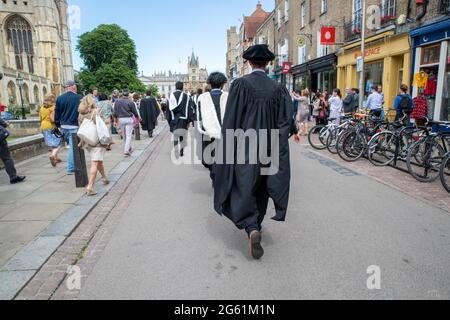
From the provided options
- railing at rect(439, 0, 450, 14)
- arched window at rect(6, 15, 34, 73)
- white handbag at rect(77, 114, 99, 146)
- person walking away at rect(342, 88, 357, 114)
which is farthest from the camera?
arched window at rect(6, 15, 34, 73)

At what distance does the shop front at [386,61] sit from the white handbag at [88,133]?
36.6ft

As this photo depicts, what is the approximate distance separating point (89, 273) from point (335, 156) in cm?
770

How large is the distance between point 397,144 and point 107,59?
56372 millimetres

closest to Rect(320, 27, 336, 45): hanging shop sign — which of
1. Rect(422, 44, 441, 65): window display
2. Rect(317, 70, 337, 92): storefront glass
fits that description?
Rect(317, 70, 337, 92): storefront glass

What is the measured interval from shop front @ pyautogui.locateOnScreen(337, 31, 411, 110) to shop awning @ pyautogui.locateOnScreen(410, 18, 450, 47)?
22.6 inches

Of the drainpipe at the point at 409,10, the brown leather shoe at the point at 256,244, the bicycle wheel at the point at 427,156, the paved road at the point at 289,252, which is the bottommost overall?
the paved road at the point at 289,252

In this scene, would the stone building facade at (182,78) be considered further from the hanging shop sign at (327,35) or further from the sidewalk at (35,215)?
the sidewalk at (35,215)

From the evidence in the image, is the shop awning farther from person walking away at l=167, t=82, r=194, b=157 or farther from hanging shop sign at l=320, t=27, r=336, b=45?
person walking away at l=167, t=82, r=194, b=157

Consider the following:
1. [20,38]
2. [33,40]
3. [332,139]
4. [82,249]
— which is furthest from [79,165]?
[20,38]

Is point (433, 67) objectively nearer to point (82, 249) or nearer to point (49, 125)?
point (49, 125)

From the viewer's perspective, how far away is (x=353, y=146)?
856cm

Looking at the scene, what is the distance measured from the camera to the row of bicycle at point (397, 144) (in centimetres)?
629

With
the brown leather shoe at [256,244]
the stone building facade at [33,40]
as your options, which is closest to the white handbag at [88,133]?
the brown leather shoe at [256,244]

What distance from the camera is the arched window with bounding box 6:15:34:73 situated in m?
62.2
